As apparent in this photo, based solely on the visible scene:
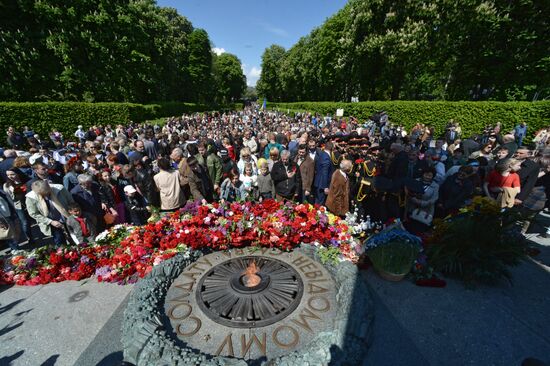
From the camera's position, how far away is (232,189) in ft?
22.9

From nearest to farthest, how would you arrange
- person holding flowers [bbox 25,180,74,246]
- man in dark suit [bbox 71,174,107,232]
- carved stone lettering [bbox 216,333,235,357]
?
carved stone lettering [bbox 216,333,235,357] < person holding flowers [bbox 25,180,74,246] < man in dark suit [bbox 71,174,107,232]

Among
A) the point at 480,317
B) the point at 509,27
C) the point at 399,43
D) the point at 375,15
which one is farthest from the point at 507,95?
the point at 480,317

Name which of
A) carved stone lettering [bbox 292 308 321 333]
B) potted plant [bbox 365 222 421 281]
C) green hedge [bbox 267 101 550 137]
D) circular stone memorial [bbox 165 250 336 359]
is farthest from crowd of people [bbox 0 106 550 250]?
green hedge [bbox 267 101 550 137]

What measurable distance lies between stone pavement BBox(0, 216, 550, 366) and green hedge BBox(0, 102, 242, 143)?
20.6 m

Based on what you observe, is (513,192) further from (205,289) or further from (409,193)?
(205,289)

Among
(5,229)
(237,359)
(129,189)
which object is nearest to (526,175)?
(237,359)

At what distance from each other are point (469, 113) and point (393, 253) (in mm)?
19279

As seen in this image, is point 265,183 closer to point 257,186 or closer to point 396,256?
point 257,186

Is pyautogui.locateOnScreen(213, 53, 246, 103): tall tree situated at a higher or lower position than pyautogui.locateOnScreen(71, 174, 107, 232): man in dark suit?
higher

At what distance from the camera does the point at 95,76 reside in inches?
999

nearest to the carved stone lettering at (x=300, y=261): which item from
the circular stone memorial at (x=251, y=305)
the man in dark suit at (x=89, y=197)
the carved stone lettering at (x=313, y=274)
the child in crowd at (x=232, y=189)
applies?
the circular stone memorial at (x=251, y=305)

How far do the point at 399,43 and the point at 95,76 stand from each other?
28.2m

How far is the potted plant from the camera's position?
174 inches

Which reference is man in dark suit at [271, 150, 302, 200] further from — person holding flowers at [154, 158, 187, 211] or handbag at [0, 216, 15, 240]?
handbag at [0, 216, 15, 240]
